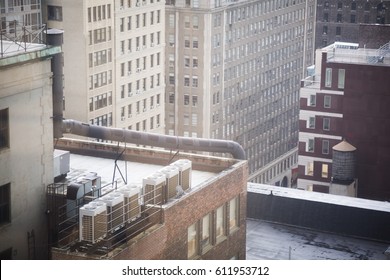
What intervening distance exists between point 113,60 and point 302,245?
46.2 m

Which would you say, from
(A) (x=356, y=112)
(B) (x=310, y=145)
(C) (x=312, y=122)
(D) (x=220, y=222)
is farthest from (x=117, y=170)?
(B) (x=310, y=145)

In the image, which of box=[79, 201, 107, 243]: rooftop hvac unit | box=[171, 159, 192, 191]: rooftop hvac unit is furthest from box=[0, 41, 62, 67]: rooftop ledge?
box=[171, 159, 192, 191]: rooftop hvac unit

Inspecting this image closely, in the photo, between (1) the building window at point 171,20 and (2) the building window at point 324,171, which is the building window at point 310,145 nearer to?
(2) the building window at point 324,171

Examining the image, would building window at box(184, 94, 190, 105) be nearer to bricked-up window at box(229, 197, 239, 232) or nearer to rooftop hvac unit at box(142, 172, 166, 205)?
bricked-up window at box(229, 197, 239, 232)

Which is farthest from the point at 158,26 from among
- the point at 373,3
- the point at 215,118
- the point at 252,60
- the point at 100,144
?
the point at 100,144

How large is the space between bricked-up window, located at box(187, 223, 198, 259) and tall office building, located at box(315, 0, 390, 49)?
101m

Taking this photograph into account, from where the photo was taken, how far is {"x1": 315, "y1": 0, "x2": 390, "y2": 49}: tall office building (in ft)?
403

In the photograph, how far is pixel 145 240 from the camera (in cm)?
2184

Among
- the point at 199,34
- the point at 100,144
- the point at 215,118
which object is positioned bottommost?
the point at 215,118

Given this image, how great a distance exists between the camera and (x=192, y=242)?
24.7 m

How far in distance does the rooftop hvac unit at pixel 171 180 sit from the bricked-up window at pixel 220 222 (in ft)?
7.47

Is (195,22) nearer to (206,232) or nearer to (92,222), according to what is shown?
(206,232)

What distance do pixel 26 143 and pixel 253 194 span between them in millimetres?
21537
